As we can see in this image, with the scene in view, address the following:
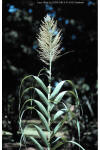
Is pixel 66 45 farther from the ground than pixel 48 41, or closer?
farther from the ground

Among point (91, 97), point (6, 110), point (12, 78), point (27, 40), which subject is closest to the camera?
point (6, 110)

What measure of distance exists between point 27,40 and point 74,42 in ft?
5.21

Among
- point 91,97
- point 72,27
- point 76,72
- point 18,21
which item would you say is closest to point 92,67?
point 76,72

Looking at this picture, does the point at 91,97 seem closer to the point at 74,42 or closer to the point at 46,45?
the point at 46,45

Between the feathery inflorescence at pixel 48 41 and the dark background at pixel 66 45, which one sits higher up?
the dark background at pixel 66 45

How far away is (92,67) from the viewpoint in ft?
27.2

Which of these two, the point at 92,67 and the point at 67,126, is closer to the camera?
the point at 67,126

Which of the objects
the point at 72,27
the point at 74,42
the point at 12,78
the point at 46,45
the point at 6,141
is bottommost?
the point at 6,141

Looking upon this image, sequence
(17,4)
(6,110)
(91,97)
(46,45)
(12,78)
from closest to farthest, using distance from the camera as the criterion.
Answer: (46,45) < (6,110) < (91,97) < (17,4) < (12,78)

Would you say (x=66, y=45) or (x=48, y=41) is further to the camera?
(x=66, y=45)

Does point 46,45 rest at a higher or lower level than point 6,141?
higher

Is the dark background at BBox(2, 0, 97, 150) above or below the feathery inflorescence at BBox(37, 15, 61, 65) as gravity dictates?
above

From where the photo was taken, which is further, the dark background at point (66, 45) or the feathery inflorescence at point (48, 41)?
the dark background at point (66, 45)

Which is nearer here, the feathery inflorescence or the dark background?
the feathery inflorescence
